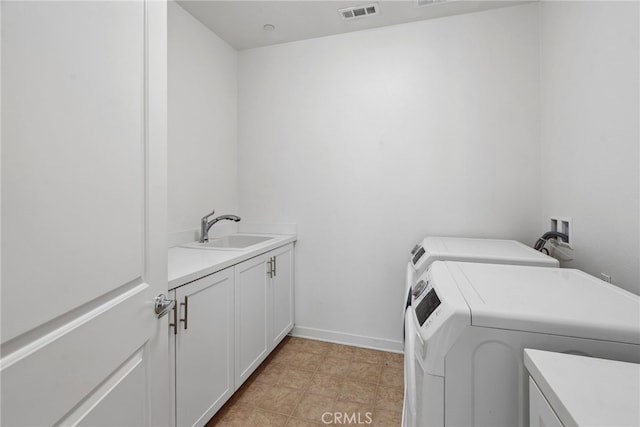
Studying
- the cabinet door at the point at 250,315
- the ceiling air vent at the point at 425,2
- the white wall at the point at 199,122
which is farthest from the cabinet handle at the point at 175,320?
the ceiling air vent at the point at 425,2

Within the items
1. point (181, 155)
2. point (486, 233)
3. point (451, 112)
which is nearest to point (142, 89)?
point (181, 155)

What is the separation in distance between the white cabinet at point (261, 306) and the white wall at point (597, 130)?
176 centimetres

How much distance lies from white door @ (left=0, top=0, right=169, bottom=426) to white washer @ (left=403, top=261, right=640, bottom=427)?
0.79 m

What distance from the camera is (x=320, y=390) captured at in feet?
6.26

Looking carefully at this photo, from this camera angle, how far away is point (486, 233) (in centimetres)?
217

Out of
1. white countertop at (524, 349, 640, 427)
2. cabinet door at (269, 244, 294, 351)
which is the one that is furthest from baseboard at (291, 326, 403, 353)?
white countertop at (524, 349, 640, 427)

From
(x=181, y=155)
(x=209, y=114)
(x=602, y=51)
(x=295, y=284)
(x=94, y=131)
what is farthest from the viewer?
(x=295, y=284)

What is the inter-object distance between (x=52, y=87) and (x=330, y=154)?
206 centimetres

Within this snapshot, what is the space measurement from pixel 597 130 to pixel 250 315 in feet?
6.72

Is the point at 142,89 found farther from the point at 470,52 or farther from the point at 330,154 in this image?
the point at 470,52

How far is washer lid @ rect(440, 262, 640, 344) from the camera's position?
685mm

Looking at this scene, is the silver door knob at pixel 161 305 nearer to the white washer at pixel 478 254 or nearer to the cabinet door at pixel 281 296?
the white washer at pixel 478 254

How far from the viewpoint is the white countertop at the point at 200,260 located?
1318mm

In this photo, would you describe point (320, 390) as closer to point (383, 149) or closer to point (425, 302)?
point (425, 302)
